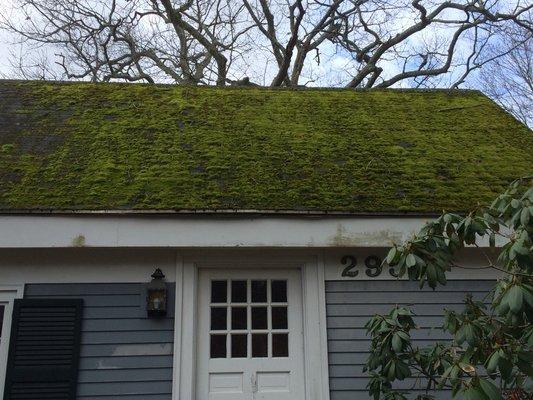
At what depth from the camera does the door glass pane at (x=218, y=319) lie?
15.2 feet

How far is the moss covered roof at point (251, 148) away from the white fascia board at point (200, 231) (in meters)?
0.11

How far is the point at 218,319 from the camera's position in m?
4.66

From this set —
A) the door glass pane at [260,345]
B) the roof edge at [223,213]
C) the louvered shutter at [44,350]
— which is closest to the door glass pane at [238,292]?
the door glass pane at [260,345]

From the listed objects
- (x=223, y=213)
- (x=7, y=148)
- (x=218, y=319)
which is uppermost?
(x=7, y=148)

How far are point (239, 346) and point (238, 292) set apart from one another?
47 centimetres

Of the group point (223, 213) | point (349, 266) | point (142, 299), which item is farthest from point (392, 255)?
point (142, 299)

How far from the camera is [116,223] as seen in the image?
430cm

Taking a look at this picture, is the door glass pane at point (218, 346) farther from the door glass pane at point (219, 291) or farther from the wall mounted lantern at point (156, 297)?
the wall mounted lantern at point (156, 297)

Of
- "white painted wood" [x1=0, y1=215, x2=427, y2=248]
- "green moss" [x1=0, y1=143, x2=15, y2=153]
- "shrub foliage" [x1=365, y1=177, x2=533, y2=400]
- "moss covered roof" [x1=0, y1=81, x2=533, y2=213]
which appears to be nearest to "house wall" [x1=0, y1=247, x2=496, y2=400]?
"white painted wood" [x1=0, y1=215, x2=427, y2=248]

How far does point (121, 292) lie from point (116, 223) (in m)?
0.63

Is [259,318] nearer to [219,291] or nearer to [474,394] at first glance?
[219,291]

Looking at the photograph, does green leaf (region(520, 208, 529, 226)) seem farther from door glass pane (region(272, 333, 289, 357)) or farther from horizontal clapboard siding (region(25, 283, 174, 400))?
horizontal clapboard siding (region(25, 283, 174, 400))

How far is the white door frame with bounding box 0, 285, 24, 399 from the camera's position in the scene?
14.1ft

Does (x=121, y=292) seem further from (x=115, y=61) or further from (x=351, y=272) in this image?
(x=115, y=61)
